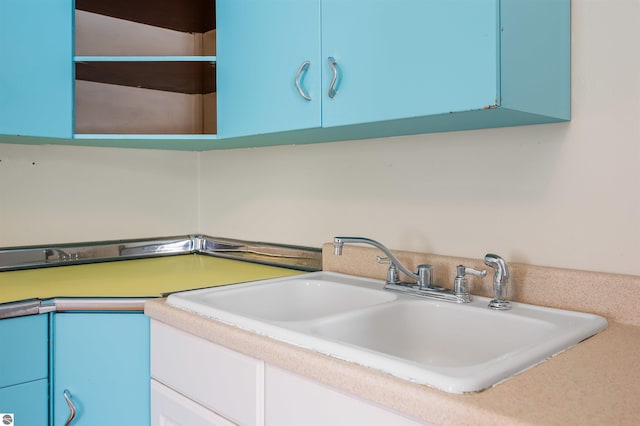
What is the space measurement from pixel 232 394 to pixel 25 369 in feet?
2.08

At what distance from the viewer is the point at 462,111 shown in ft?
3.42

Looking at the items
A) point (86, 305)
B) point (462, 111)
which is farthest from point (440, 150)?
point (86, 305)

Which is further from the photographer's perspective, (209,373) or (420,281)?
(420,281)

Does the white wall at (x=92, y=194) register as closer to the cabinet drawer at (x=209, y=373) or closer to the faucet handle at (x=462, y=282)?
the cabinet drawer at (x=209, y=373)

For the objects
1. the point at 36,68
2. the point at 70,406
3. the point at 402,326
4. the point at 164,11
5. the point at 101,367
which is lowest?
the point at 70,406

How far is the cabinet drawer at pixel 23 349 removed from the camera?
1.31 m

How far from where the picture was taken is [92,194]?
210cm

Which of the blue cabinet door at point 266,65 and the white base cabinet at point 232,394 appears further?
the blue cabinet door at point 266,65

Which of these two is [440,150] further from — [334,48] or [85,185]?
A: [85,185]

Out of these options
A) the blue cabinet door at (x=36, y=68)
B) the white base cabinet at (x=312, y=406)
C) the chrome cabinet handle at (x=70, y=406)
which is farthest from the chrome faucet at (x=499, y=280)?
the blue cabinet door at (x=36, y=68)

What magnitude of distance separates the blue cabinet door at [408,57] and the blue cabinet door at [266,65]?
2.3 inches

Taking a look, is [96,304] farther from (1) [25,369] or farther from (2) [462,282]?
(2) [462,282]

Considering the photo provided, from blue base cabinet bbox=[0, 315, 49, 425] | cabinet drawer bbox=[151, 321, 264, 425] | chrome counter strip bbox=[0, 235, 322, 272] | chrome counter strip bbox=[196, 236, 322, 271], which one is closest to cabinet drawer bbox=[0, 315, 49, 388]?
blue base cabinet bbox=[0, 315, 49, 425]

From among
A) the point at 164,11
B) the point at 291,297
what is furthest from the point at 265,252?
the point at 164,11
